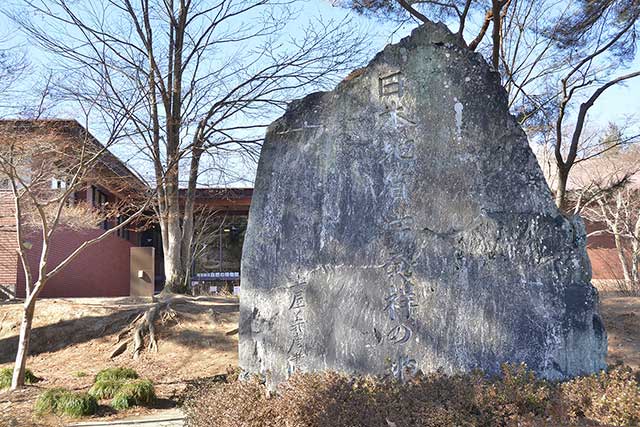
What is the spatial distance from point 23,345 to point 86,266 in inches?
547

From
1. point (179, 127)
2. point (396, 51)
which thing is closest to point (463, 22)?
point (179, 127)

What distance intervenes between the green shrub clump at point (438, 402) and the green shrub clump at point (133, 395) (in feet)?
13.1

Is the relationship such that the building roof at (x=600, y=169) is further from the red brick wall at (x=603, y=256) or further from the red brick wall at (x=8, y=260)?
the red brick wall at (x=8, y=260)

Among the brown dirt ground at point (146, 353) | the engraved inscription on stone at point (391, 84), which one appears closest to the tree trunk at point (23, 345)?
the brown dirt ground at point (146, 353)

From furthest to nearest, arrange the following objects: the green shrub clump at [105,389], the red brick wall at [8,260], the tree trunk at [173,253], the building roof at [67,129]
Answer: the red brick wall at [8,260] < the tree trunk at [173,253] < the building roof at [67,129] < the green shrub clump at [105,389]

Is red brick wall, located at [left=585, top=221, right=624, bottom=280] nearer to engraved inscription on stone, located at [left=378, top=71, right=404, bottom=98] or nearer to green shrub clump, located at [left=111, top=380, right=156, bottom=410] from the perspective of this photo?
green shrub clump, located at [left=111, top=380, right=156, bottom=410]

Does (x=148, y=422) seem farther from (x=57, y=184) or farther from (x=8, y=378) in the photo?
(x=57, y=184)

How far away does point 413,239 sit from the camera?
6410mm

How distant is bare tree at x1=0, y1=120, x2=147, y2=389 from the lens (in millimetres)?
10125

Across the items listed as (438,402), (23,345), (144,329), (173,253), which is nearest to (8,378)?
(23,345)

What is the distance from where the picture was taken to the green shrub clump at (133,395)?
9531 mm

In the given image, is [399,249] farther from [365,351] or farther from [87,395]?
[87,395]

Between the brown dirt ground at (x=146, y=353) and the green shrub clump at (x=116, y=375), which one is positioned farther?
the brown dirt ground at (x=146, y=353)

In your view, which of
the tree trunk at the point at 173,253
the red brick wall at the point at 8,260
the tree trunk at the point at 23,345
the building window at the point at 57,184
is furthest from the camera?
the red brick wall at the point at 8,260
